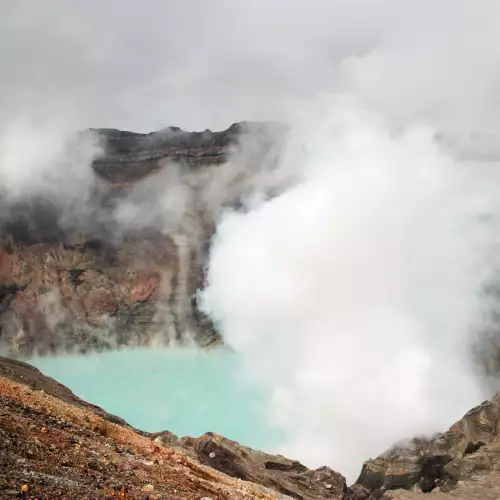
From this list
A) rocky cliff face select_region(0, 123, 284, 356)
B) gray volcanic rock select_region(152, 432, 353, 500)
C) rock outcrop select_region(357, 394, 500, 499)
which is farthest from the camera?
rocky cliff face select_region(0, 123, 284, 356)

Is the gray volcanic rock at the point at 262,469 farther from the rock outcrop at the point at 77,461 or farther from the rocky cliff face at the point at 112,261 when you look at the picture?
the rocky cliff face at the point at 112,261

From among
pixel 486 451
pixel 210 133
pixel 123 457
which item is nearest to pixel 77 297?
pixel 210 133

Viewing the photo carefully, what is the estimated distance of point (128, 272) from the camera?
174 metres

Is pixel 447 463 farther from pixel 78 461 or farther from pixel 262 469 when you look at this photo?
pixel 78 461

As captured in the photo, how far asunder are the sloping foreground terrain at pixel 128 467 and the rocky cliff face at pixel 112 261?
111 m

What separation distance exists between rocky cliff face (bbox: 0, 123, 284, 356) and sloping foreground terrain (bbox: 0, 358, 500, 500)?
111 m

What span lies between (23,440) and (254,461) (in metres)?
53.8

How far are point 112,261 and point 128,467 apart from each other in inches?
6235

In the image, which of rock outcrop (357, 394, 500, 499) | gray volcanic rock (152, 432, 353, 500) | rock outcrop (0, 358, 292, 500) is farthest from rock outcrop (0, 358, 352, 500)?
rock outcrop (357, 394, 500, 499)

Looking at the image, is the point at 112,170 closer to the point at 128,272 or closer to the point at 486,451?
the point at 128,272

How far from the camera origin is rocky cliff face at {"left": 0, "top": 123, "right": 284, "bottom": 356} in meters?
167

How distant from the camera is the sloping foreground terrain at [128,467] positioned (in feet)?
54.8

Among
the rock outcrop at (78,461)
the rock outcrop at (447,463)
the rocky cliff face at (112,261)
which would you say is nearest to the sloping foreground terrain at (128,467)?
the rock outcrop at (78,461)

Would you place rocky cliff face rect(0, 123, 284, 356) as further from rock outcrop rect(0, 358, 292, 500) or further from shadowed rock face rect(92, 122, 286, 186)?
rock outcrop rect(0, 358, 292, 500)
